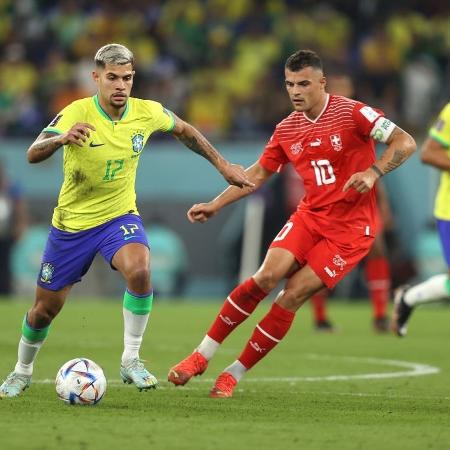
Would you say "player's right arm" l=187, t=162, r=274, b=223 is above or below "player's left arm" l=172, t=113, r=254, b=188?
below

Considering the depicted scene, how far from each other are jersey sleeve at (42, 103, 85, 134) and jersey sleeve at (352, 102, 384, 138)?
1912 mm

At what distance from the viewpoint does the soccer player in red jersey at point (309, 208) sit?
8.72 meters

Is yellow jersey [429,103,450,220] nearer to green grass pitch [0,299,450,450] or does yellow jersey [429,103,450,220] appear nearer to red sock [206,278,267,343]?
green grass pitch [0,299,450,450]

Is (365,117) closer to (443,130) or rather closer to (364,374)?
(443,130)

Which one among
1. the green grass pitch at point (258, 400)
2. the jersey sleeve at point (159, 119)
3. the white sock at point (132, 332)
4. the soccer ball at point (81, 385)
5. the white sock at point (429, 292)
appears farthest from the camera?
the white sock at point (429, 292)

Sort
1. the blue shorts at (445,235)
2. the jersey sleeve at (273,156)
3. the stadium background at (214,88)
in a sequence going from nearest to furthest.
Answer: the jersey sleeve at (273,156) < the blue shorts at (445,235) < the stadium background at (214,88)

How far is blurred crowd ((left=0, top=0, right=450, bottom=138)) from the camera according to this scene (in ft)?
67.2

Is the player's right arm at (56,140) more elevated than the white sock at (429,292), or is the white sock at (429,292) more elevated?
the player's right arm at (56,140)

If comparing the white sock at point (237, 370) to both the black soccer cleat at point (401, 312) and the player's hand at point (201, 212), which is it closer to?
the player's hand at point (201, 212)

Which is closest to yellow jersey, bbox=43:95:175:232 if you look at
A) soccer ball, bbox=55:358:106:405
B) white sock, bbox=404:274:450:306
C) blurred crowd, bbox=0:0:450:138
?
soccer ball, bbox=55:358:106:405

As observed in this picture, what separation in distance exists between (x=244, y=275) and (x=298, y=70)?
37.1 ft

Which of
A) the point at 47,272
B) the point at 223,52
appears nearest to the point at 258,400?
the point at 47,272

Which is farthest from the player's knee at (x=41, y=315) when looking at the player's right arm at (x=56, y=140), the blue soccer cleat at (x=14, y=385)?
the player's right arm at (x=56, y=140)

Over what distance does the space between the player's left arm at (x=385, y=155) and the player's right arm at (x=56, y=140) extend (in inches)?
68.5
